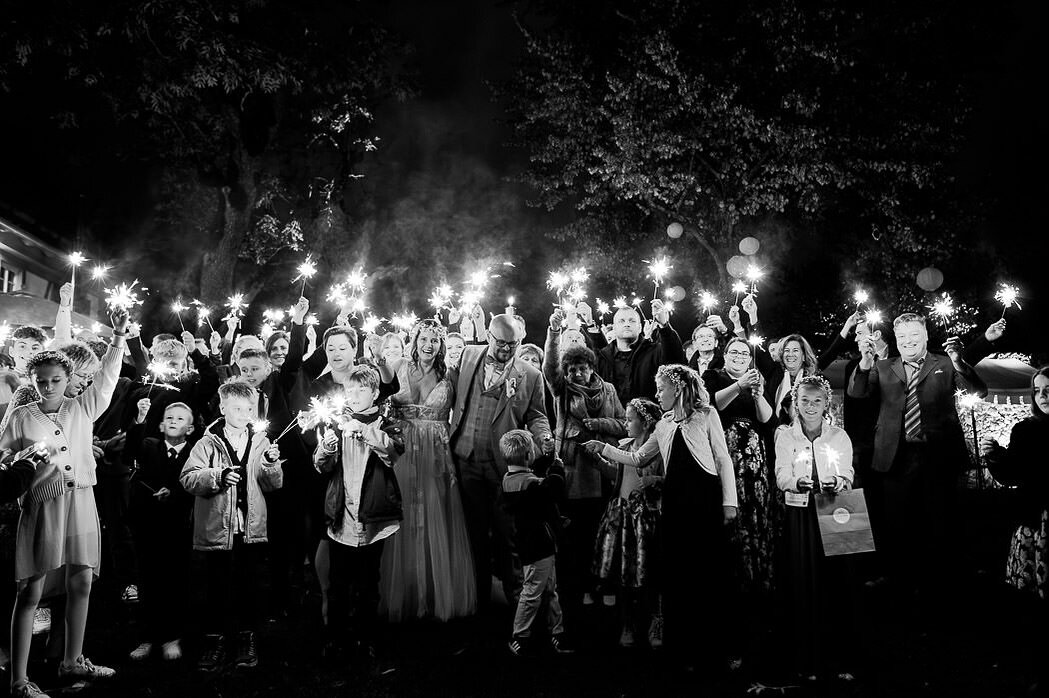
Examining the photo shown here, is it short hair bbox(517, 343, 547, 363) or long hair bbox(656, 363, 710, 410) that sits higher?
short hair bbox(517, 343, 547, 363)

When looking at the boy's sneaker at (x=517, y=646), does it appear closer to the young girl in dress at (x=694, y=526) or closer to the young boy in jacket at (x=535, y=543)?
the young boy in jacket at (x=535, y=543)

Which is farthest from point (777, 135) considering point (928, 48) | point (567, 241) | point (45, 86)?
point (45, 86)

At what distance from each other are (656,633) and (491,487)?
5.77 ft

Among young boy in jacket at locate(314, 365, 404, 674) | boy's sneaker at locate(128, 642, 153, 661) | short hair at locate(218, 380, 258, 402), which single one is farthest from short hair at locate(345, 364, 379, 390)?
boy's sneaker at locate(128, 642, 153, 661)

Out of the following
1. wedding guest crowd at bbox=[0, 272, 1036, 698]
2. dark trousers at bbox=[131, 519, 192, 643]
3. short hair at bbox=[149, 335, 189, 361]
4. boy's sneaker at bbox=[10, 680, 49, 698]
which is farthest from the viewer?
short hair at bbox=[149, 335, 189, 361]

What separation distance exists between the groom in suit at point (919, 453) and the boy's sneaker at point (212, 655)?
548 centimetres

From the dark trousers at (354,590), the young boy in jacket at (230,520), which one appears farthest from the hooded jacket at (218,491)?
the dark trousers at (354,590)

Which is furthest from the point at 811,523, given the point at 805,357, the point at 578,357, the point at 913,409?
the point at 578,357

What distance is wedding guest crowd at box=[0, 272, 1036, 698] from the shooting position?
15.2 feet

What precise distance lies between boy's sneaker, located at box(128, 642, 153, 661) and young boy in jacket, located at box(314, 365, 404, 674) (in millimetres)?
1284

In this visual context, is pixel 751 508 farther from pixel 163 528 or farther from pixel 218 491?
pixel 163 528

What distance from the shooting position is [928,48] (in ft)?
57.9

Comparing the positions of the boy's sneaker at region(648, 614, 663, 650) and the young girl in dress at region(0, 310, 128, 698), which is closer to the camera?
the young girl in dress at region(0, 310, 128, 698)

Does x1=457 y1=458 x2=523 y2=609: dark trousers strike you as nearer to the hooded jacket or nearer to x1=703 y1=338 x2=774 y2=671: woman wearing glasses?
the hooded jacket
